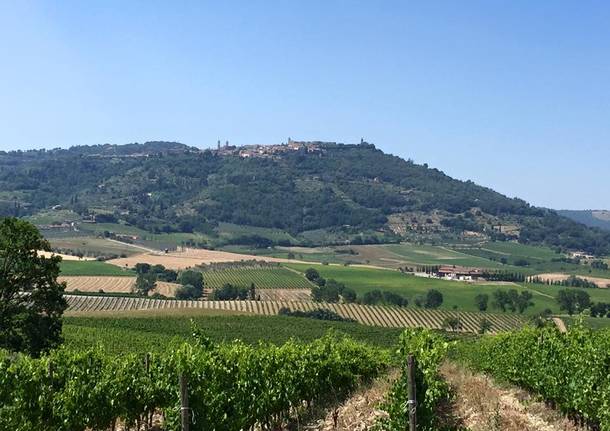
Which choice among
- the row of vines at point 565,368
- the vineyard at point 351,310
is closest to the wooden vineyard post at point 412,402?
the row of vines at point 565,368

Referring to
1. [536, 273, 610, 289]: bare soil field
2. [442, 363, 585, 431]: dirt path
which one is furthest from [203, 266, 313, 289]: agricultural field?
[442, 363, 585, 431]: dirt path

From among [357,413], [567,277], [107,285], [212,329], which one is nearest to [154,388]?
[357,413]

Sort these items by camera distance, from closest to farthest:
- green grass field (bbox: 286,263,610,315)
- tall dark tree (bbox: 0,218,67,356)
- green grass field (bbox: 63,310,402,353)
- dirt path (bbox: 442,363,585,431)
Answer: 1. dirt path (bbox: 442,363,585,431)
2. tall dark tree (bbox: 0,218,67,356)
3. green grass field (bbox: 63,310,402,353)
4. green grass field (bbox: 286,263,610,315)

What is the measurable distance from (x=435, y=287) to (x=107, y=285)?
70.8 m

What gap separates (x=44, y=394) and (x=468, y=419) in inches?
388

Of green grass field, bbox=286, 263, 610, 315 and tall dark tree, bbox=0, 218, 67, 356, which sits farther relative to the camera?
green grass field, bbox=286, 263, 610, 315

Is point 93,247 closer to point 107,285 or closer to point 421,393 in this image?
point 107,285

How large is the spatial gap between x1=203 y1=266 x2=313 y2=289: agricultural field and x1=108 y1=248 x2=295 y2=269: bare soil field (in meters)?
11.2

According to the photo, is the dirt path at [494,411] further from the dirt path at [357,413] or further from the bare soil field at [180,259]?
the bare soil field at [180,259]

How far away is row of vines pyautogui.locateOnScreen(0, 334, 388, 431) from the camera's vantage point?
13.2m

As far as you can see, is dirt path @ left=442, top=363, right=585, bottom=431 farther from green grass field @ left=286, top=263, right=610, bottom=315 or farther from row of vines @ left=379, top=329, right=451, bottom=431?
green grass field @ left=286, top=263, right=610, bottom=315

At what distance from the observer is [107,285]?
119m

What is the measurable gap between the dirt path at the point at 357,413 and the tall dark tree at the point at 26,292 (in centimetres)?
1805

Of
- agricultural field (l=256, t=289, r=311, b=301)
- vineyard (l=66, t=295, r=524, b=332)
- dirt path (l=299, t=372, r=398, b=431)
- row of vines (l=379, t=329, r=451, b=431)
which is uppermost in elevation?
row of vines (l=379, t=329, r=451, b=431)
